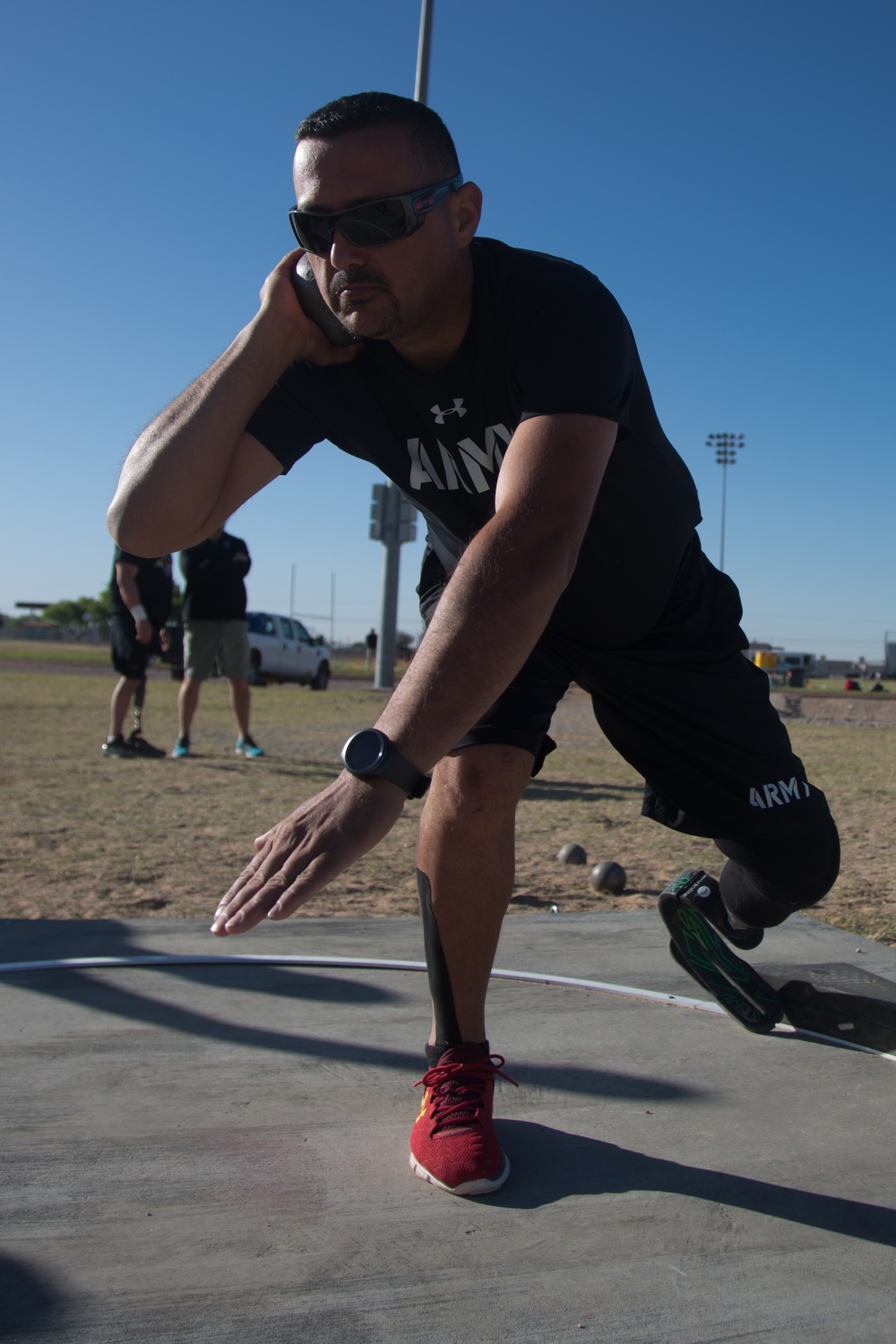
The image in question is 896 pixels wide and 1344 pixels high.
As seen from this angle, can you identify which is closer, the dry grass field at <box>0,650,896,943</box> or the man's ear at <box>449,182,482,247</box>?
the man's ear at <box>449,182,482,247</box>

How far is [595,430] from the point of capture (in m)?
1.47

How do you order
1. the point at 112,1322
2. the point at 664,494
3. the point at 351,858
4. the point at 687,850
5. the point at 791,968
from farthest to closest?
the point at 687,850, the point at 791,968, the point at 664,494, the point at 112,1322, the point at 351,858

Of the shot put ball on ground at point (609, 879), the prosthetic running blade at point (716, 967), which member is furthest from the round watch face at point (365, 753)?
the shot put ball on ground at point (609, 879)

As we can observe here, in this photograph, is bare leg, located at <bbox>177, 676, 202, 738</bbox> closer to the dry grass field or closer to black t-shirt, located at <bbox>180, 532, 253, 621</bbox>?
the dry grass field

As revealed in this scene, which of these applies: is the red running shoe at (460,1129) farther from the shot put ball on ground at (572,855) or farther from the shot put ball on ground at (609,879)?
the shot put ball on ground at (572,855)

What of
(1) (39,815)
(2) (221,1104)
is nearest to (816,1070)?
(2) (221,1104)

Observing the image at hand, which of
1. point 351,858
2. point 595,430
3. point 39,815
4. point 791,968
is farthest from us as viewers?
point 39,815

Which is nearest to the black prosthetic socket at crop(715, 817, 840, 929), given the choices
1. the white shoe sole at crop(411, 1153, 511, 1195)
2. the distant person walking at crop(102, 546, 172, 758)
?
the white shoe sole at crop(411, 1153, 511, 1195)

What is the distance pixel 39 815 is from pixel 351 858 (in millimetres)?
4910

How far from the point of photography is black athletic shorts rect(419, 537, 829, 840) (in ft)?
7.06

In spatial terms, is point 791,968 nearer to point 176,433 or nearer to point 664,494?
point 664,494

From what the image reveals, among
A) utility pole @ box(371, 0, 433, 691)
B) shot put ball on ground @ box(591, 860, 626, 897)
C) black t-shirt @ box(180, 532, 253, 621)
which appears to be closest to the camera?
shot put ball on ground @ box(591, 860, 626, 897)

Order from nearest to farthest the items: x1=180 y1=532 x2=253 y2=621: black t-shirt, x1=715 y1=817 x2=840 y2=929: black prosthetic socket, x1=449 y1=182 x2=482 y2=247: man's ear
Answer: x1=449 y1=182 x2=482 y2=247: man's ear
x1=715 y1=817 x2=840 y2=929: black prosthetic socket
x1=180 y1=532 x2=253 y2=621: black t-shirt

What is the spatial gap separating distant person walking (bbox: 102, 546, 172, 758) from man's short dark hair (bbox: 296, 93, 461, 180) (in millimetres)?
5882
